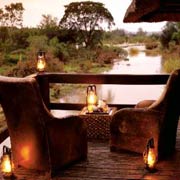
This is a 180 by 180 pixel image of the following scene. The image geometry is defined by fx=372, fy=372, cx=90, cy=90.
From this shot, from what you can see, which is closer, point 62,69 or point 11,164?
point 11,164

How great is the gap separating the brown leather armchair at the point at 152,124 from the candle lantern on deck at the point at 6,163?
1136mm

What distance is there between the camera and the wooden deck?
326 cm

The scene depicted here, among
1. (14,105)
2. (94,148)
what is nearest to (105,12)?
(94,148)

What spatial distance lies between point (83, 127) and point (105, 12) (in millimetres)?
5764

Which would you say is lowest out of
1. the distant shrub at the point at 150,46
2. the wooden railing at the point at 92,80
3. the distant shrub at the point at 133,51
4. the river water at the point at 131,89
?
the river water at the point at 131,89

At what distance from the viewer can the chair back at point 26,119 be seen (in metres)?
3.05

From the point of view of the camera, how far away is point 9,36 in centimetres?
779

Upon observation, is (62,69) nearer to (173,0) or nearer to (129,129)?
(129,129)

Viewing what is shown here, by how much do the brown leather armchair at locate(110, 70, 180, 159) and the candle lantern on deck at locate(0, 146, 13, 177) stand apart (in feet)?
3.73

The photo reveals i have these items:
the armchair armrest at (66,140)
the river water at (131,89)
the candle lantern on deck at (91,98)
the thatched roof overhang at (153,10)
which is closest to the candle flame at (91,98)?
the candle lantern on deck at (91,98)

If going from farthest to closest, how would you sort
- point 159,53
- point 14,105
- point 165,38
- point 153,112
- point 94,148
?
point 165,38
point 159,53
point 94,148
point 153,112
point 14,105

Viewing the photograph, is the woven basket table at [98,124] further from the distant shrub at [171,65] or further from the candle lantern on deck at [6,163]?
the distant shrub at [171,65]

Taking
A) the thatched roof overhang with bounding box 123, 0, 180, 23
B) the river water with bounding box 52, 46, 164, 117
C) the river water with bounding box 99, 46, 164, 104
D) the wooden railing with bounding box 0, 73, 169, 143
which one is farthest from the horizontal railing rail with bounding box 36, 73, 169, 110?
the river water with bounding box 99, 46, 164, 104

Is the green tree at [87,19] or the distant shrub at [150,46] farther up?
the green tree at [87,19]
